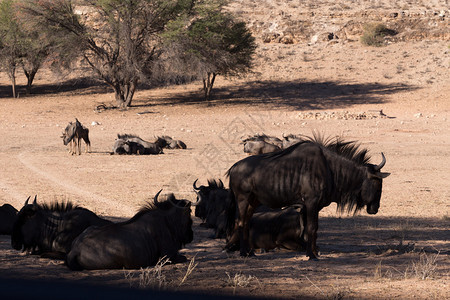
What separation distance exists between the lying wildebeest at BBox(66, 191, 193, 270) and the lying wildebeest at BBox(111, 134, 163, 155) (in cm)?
1276

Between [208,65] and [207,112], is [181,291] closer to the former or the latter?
[207,112]

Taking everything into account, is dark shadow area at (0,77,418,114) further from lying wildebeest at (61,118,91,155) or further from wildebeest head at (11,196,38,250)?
wildebeest head at (11,196,38,250)

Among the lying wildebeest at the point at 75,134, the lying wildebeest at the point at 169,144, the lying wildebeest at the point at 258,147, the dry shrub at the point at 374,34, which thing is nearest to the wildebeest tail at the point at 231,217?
the lying wildebeest at the point at 258,147

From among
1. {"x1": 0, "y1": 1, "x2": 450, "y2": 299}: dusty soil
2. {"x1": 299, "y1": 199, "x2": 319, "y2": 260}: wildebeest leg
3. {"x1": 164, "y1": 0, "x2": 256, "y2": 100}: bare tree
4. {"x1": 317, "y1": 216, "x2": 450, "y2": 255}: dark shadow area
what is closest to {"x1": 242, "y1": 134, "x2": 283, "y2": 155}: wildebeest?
{"x1": 0, "y1": 1, "x2": 450, "y2": 299}: dusty soil

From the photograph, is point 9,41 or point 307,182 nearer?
point 307,182

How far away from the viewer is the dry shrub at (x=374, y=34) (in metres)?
52.1

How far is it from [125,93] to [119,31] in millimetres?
3684

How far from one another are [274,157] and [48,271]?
2992mm

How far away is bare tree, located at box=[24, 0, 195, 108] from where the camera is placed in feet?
114

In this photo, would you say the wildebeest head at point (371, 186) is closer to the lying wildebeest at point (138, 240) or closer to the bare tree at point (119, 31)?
the lying wildebeest at point (138, 240)

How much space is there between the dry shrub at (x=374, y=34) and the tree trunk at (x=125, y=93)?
24490mm

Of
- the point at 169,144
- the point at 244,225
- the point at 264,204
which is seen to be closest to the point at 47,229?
the point at 244,225

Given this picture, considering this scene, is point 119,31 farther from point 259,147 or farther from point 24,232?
point 24,232

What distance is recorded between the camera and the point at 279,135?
84.7 feet
